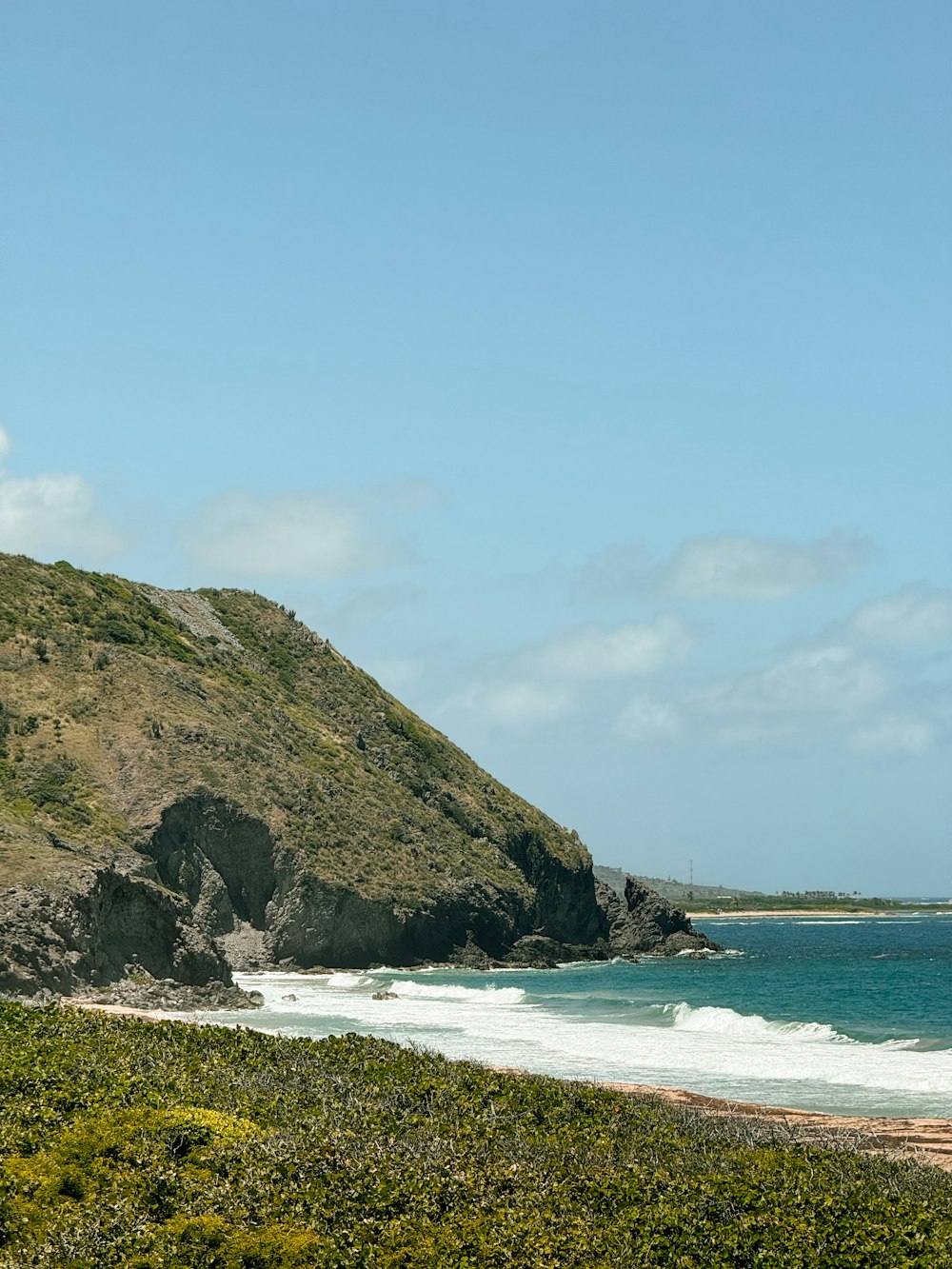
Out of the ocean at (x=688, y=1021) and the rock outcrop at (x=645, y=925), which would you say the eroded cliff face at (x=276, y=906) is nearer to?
the ocean at (x=688, y=1021)

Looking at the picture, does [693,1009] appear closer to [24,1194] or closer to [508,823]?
[24,1194]

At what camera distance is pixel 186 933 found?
5494cm

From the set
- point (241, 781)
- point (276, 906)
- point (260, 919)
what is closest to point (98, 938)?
point (276, 906)

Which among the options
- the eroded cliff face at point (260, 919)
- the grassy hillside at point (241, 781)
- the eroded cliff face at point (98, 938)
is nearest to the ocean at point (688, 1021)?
the eroded cliff face at point (260, 919)

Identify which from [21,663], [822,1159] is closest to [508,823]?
[21,663]

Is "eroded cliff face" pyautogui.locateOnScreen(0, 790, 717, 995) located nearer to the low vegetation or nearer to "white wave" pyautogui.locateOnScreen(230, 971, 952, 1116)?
"white wave" pyautogui.locateOnScreen(230, 971, 952, 1116)

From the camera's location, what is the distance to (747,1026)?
159ft

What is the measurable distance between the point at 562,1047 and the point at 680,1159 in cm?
2613

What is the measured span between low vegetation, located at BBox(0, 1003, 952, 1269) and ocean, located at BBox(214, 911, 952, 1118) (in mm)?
13503

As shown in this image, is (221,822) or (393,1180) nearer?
(393,1180)

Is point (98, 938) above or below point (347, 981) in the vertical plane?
above

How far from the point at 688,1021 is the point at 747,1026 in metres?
2.30

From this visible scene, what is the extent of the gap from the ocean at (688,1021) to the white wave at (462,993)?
5.7 inches

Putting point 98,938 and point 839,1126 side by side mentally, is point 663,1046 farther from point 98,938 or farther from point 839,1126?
point 98,938
